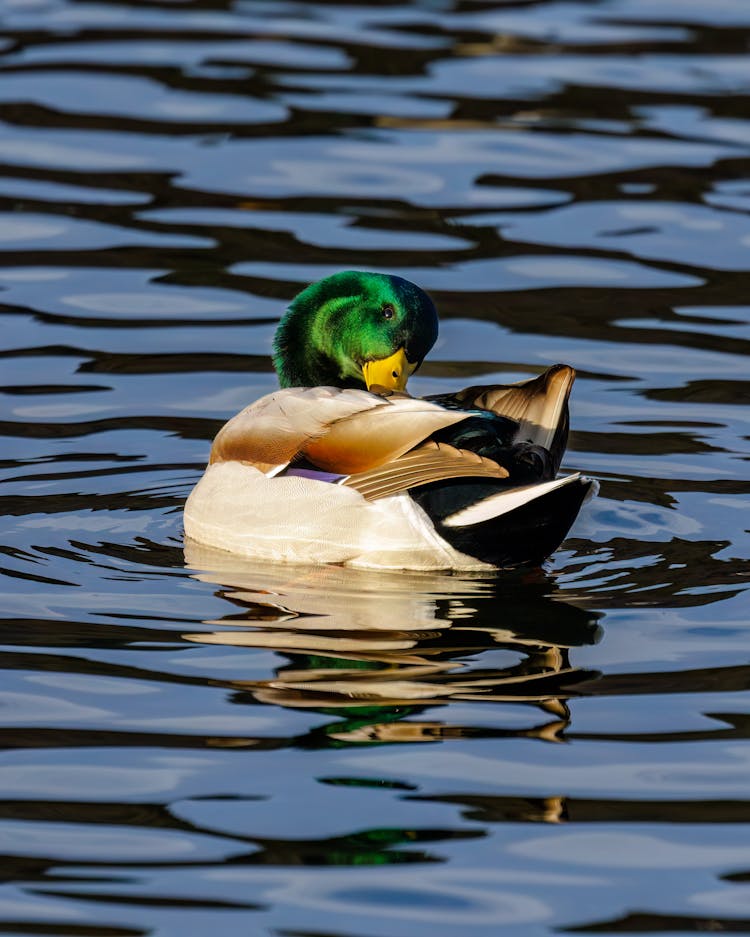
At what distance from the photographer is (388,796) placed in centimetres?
480

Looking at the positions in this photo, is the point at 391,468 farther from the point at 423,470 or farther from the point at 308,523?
the point at 308,523

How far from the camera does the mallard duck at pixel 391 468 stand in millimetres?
6355

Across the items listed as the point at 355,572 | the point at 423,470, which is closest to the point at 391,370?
the point at 355,572

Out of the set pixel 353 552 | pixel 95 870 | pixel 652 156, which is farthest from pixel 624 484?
pixel 652 156

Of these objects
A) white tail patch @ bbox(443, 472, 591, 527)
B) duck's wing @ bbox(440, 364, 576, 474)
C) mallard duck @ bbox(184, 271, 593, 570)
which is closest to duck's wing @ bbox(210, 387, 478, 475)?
mallard duck @ bbox(184, 271, 593, 570)

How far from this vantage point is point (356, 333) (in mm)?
7375

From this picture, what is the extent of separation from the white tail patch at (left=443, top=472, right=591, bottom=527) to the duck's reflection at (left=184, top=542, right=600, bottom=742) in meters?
0.26

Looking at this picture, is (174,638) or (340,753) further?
(174,638)

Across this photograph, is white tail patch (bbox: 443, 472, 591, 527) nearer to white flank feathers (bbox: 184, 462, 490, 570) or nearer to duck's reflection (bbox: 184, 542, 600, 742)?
white flank feathers (bbox: 184, 462, 490, 570)

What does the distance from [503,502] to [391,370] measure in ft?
4.08

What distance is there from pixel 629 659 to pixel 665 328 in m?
4.43

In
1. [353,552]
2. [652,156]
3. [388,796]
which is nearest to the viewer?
[388,796]

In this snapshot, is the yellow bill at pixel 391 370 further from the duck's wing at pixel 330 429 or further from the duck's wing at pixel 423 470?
the duck's wing at pixel 423 470

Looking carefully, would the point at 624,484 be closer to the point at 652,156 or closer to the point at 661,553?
the point at 661,553
